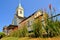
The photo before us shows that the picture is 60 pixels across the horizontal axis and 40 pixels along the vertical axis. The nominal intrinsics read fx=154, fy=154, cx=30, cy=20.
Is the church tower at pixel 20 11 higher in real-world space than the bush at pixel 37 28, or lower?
higher

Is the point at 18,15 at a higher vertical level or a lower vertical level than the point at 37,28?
higher

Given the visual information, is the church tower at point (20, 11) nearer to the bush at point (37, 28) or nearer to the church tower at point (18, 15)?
the church tower at point (18, 15)

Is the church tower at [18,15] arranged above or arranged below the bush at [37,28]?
above

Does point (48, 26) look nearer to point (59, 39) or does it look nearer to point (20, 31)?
point (59, 39)

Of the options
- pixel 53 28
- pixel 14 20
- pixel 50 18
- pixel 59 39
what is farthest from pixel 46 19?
pixel 14 20

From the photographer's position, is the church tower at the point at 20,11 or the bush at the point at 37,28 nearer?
the bush at the point at 37,28

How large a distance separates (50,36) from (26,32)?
6.49ft

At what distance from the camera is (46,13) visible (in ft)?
28.6

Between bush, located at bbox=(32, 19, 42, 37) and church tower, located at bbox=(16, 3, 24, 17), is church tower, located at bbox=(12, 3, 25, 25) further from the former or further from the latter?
bush, located at bbox=(32, 19, 42, 37)

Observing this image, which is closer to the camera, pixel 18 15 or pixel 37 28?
pixel 37 28

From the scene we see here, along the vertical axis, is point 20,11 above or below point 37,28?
above

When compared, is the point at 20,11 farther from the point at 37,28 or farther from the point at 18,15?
the point at 37,28

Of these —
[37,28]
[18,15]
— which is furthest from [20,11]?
[37,28]

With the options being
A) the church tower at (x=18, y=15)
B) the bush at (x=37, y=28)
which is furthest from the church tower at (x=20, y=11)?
the bush at (x=37, y=28)
